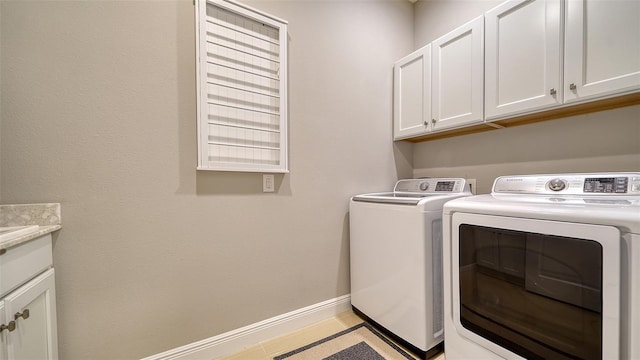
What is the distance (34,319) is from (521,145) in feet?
9.02

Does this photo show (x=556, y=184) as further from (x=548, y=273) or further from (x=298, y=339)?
(x=298, y=339)

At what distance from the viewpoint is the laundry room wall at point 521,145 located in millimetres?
1352

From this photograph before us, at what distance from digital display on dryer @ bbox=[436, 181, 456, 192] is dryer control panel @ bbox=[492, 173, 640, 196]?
30 cm

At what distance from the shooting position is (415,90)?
6.75 ft

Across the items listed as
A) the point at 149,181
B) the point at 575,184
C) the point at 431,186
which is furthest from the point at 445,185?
the point at 149,181

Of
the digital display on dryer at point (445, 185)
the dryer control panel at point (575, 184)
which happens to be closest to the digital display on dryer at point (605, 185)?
the dryer control panel at point (575, 184)

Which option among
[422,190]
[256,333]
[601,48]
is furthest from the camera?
[422,190]

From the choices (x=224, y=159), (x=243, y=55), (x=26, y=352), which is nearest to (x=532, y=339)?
(x=224, y=159)

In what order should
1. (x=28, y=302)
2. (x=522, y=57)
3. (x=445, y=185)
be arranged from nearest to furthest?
(x=28, y=302), (x=522, y=57), (x=445, y=185)

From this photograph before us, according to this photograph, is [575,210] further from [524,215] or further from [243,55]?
[243,55]

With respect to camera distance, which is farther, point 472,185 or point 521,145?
point 472,185

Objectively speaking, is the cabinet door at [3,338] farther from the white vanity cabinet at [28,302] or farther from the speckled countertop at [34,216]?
the speckled countertop at [34,216]

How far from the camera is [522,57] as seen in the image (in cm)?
145

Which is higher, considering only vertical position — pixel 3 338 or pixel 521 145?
pixel 521 145
